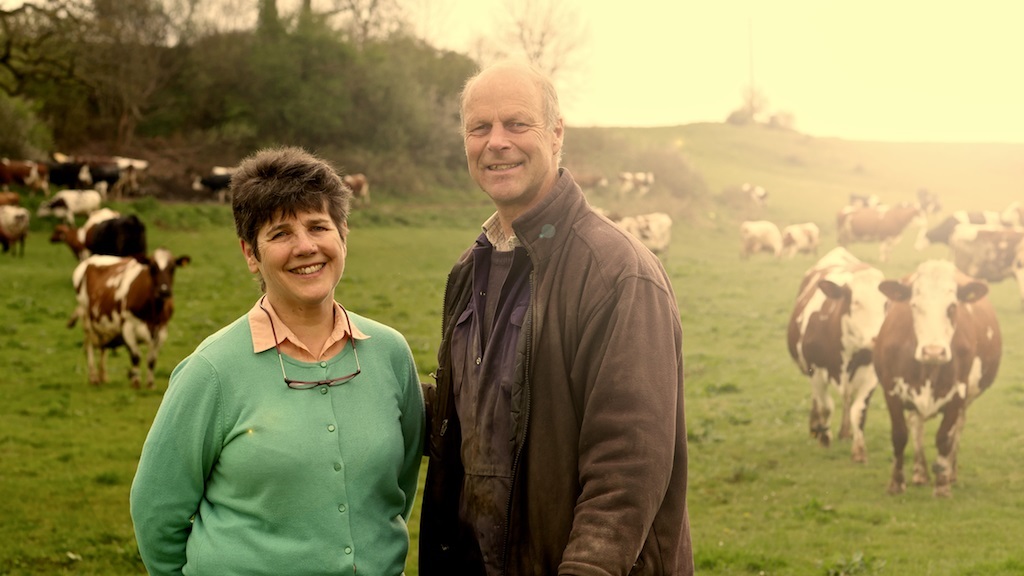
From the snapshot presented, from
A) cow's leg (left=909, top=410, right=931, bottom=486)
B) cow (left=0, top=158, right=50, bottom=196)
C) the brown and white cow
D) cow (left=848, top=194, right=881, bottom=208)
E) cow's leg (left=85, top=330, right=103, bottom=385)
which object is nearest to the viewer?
cow's leg (left=909, top=410, right=931, bottom=486)

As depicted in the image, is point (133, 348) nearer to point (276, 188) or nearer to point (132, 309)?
point (132, 309)

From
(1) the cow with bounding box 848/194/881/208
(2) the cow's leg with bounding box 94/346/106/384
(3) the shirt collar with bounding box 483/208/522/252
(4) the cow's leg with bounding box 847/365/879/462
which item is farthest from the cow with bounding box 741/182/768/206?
(3) the shirt collar with bounding box 483/208/522/252

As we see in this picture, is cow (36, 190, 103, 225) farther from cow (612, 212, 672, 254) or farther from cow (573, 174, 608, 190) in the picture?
cow (573, 174, 608, 190)

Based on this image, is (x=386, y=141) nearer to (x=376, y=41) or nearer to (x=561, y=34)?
(x=376, y=41)

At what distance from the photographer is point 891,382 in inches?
387

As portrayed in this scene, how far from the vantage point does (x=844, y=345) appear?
11336mm

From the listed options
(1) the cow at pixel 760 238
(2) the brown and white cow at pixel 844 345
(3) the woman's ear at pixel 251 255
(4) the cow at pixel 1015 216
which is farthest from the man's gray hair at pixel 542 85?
(4) the cow at pixel 1015 216

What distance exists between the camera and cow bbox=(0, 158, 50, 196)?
29.8 m

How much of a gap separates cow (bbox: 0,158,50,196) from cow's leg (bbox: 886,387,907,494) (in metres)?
26.2

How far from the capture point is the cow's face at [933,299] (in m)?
9.42

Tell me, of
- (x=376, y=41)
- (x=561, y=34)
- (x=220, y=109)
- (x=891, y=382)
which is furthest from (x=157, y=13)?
(x=891, y=382)

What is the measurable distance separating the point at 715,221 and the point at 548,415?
36.9 meters

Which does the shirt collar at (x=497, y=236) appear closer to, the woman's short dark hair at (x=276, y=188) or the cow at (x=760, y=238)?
the woman's short dark hair at (x=276, y=188)

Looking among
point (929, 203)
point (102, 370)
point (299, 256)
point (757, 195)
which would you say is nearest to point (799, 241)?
point (757, 195)
